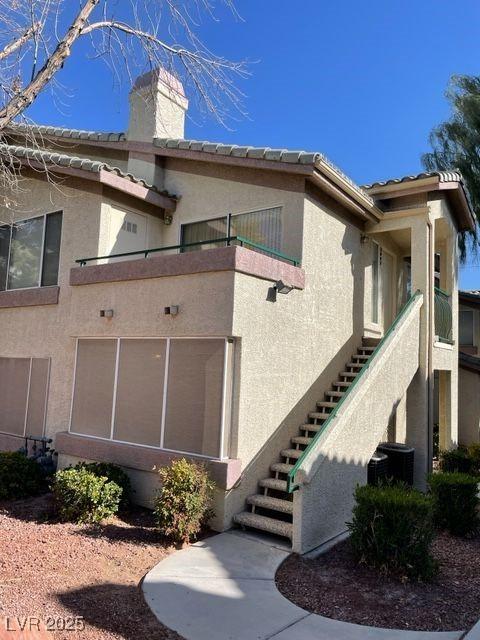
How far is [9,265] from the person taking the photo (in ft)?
42.2

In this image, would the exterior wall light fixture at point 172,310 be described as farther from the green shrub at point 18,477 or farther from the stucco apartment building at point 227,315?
the green shrub at point 18,477

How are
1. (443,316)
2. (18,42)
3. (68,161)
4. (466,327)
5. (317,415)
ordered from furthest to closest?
(466,327) < (443,316) < (68,161) < (317,415) < (18,42)

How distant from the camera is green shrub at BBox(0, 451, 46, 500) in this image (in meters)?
9.19

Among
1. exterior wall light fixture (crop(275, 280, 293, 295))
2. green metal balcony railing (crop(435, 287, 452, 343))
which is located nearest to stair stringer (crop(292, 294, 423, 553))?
exterior wall light fixture (crop(275, 280, 293, 295))

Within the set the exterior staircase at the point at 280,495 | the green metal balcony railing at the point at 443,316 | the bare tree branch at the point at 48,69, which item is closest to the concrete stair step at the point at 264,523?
the exterior staircase at the point at 280,495

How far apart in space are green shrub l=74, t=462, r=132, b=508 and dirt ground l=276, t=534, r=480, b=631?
10.8 feet

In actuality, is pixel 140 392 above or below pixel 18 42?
below

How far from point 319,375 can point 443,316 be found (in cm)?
459

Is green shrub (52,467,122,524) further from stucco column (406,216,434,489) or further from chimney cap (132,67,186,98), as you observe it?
chimney cap (132,67,186,98)

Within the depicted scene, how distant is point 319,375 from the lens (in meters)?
10.1

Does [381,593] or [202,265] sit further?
[202,265]

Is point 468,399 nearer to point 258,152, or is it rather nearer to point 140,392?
point 258,152

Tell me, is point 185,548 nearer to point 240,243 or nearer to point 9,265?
point 240,243

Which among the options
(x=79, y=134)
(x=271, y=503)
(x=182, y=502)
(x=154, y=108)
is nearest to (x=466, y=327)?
(x=154, y=108)
